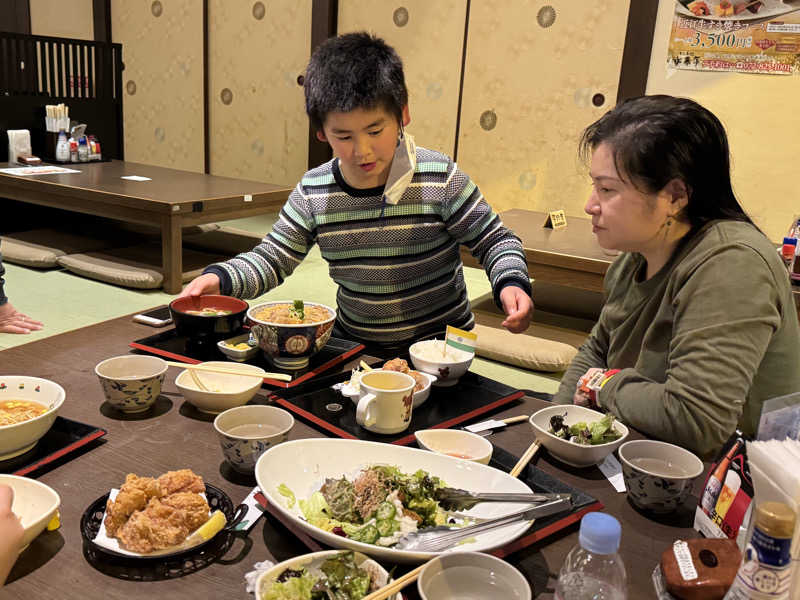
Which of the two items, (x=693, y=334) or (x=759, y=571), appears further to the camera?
(x=693, y=334)

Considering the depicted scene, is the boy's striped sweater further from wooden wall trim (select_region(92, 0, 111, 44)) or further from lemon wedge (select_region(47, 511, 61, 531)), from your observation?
wooden wall trim (select_region(92, 0, 111, 44))

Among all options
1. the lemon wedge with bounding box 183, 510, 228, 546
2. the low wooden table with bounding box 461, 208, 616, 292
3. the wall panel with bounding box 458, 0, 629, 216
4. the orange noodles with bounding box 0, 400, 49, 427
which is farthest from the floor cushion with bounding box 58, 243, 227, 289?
the lemon wedge with bounding box 183, 510, 228, 546

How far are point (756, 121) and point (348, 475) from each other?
4702mm

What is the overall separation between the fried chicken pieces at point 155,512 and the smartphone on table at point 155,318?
0.78m

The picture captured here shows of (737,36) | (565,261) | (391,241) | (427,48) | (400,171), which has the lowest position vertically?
(565,261)

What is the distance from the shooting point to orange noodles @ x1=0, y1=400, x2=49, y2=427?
1.01 metres

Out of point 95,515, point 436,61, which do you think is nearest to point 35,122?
point 436,61

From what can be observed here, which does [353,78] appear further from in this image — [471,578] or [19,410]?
[471,578]

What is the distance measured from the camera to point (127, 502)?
830mm

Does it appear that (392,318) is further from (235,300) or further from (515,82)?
(515,82)

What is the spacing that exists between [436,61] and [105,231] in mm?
2930

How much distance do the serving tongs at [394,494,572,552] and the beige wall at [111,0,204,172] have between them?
6702 millimetres

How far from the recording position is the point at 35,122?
5129 millimetres

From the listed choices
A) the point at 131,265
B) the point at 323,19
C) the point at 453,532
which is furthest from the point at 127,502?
the point at 323,19
